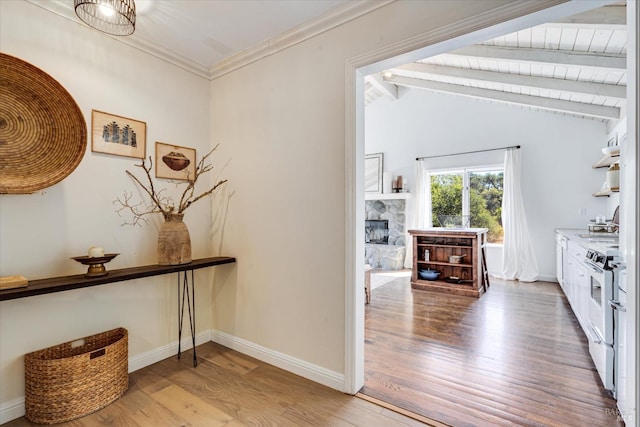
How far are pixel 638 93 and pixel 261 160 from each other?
221 centimetres

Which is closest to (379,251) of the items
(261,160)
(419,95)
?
(419,95)

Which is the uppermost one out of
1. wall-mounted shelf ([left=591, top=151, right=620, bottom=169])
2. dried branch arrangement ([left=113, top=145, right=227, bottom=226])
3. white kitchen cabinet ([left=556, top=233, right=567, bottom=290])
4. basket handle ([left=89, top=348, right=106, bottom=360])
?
wall-mounted shelf ([left=591, top=151, right=620, bottom=169])

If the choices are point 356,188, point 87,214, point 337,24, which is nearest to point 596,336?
point 356,188

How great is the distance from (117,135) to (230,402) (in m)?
2.10

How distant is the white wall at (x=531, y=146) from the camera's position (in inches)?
194

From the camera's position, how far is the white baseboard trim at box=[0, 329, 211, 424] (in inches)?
68.9

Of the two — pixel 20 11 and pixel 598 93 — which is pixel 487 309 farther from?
pixel 20 11

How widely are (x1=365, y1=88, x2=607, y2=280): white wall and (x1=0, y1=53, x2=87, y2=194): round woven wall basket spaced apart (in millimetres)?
5999

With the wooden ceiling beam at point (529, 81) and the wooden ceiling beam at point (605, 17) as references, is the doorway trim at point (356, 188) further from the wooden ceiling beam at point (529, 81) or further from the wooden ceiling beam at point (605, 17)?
the wooden ceiling beam at point (529, 81)

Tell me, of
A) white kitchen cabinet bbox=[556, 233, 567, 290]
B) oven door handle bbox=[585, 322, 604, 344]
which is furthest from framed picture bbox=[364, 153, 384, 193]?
oven door handle bbox=[585, 322, 604, 344]

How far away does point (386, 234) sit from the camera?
7004 mm

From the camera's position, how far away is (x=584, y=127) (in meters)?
4.91

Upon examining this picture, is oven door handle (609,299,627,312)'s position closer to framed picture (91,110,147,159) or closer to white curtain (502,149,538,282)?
framed picture (91,110,147,159)

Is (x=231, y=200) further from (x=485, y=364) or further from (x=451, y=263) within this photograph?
(x=451, y=263)
